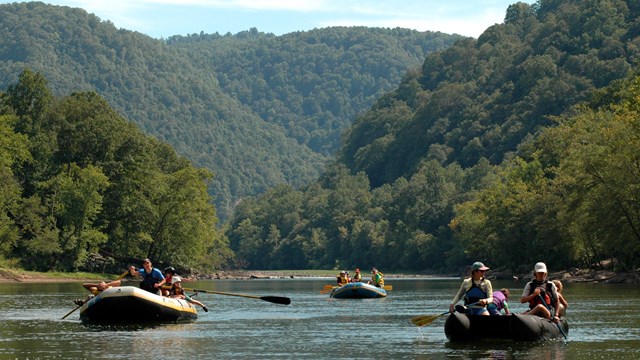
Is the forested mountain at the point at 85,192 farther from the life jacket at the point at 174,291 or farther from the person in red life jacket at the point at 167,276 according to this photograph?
the person in red life jacket at the point at 167,276

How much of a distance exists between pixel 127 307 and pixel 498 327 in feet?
50.9

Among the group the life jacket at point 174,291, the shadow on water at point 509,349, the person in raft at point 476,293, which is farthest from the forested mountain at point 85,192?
the shadow on water at point 509,349

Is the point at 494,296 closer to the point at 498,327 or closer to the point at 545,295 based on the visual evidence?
the point at 545,295

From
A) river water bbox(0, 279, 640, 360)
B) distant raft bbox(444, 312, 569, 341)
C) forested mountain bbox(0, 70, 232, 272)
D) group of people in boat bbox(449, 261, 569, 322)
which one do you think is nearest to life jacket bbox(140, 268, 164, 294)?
river water bbox(0, 279, 640, 360)

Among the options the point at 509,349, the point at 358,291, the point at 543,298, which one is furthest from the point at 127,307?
the point at 358,291

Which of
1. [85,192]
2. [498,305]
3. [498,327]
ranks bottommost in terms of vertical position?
[498,327]

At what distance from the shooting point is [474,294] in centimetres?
3394

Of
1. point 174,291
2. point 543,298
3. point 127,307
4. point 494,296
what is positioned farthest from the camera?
point 174,291

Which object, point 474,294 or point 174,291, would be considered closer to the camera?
point 474,294

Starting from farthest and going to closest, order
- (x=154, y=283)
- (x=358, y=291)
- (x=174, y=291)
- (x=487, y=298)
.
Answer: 1. (x=358, y=291)
2. (x=174, y=291)
3. (x=154, y=283)
4. (x=487, y=298)

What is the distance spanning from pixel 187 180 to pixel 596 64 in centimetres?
9595

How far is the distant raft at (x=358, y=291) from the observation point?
71688 millimetres

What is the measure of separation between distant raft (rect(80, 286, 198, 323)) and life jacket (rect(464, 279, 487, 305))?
549 inches

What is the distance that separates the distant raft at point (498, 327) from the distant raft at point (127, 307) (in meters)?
13.8
